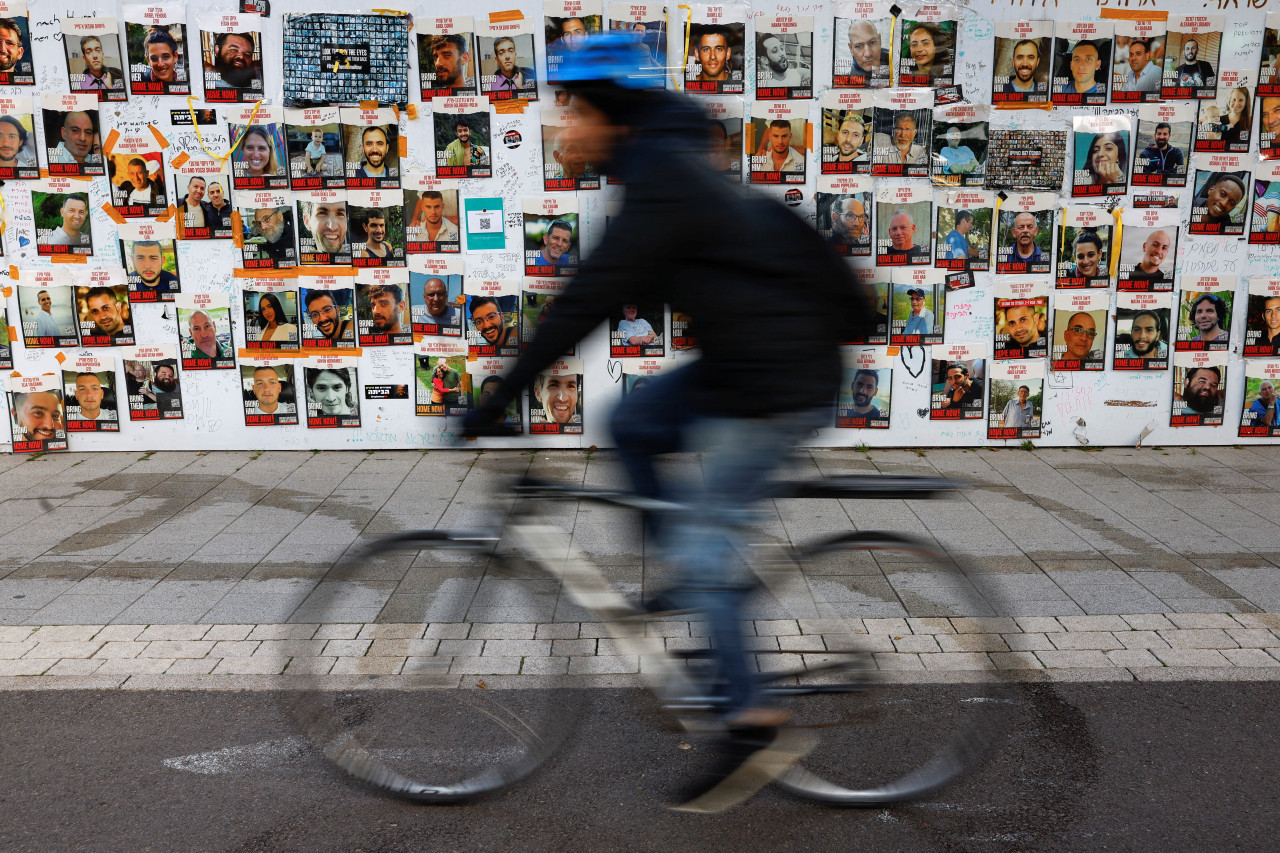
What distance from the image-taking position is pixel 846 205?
7090mm

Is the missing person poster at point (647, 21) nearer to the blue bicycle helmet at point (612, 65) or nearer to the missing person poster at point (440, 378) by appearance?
the missing person poster at point (440, 378)

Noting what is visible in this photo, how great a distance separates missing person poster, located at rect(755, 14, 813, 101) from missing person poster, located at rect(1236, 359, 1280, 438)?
3.84 metres

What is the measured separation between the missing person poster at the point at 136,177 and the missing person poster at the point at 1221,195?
7.28m

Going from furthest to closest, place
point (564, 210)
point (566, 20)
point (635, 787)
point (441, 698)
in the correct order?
point (564, 210) < point (566, 20) < point (441, 698) < point (635, 787)

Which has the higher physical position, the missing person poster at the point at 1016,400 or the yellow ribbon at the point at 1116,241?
the yellow ribbon at the point at 1116,241

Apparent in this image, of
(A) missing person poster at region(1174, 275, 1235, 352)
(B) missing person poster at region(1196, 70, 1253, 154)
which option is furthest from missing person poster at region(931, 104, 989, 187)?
(A) missing person poster at region(1174, 275, 1235, 352)

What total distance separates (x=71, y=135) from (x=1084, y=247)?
715 cm

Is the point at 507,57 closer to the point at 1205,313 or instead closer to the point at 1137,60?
the point at 1137,60

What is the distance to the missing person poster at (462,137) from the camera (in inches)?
274

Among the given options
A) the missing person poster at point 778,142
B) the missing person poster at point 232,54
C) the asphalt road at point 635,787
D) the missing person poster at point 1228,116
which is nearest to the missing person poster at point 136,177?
the missing person poster at point 232,54

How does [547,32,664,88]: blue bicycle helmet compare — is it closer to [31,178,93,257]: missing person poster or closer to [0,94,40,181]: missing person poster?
[31,178,93,257]: missing person poster

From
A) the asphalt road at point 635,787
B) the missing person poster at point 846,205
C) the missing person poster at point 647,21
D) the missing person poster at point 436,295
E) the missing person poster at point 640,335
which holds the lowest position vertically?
the asphalt road at point 635,787

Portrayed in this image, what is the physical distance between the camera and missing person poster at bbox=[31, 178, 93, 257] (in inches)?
278

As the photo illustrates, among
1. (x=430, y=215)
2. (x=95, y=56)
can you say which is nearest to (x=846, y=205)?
(x=430, y=215)
